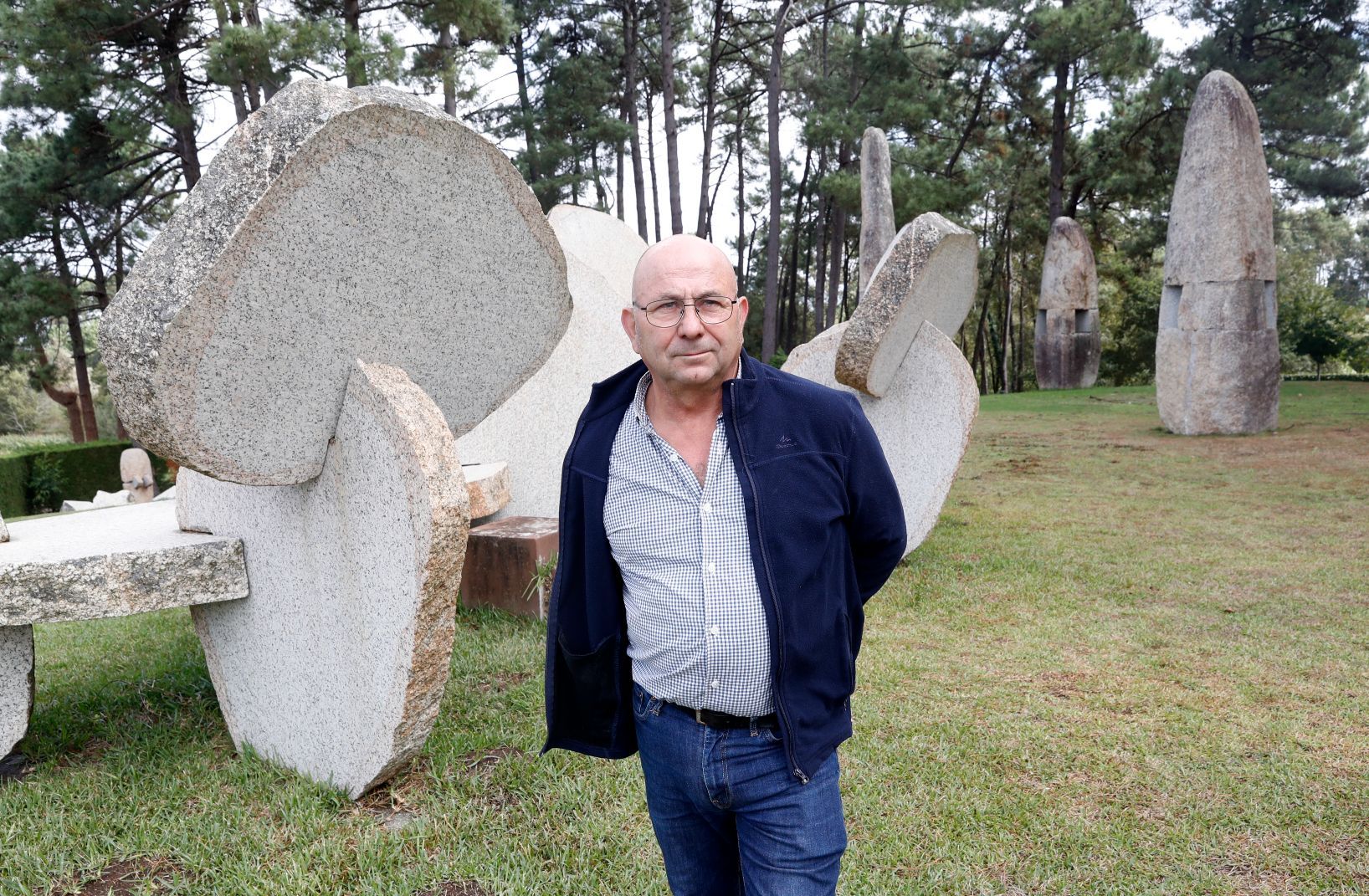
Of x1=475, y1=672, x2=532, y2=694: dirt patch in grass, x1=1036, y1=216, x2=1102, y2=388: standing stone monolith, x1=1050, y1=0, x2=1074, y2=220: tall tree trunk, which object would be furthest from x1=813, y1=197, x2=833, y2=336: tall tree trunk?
x1=475, y1=672, x2=532, y2=694: dirt patch in grass

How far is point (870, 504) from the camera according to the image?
1765 millimetres

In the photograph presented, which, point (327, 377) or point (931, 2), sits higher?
point (931, 2)

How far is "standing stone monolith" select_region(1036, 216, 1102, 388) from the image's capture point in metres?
19.6

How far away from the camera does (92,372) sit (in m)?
33.5

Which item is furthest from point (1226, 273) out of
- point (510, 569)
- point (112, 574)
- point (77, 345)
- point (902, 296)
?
point (77, 345)

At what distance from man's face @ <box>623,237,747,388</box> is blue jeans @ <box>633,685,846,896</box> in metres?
0.63

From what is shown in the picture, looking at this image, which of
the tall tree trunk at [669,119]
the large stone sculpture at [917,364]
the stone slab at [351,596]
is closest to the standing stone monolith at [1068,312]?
the tall tree trunk at [669,119]

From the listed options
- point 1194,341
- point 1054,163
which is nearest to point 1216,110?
point 1194,341

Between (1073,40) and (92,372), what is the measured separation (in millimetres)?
33222

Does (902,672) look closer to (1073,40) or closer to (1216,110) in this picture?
(1216,110)

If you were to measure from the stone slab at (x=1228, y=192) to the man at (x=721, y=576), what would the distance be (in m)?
10.9

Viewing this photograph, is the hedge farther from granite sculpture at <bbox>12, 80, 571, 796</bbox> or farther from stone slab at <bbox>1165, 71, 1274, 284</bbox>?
stone slab at <bbox>1165, 71, 1274, 284</bbox>

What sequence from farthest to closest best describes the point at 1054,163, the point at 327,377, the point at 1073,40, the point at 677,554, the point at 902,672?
1. the point at 1054,163
2. the point at 1073,40
3. the point at 902,672
4. the point at 327,377
5. the point at 677,554

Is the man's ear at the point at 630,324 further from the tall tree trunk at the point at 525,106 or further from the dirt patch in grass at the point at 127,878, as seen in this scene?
the tall tree trunk at the point at 525,106
